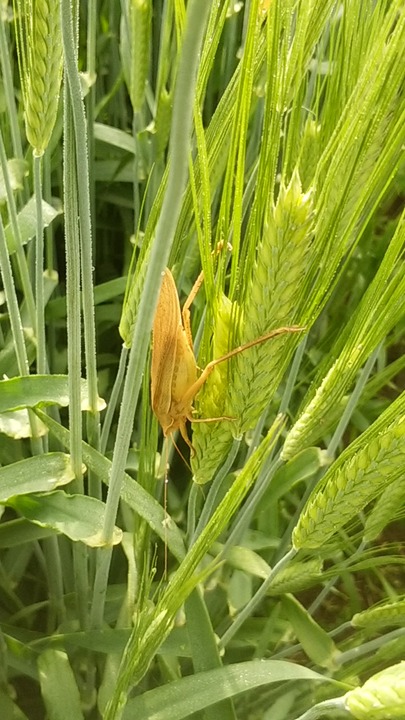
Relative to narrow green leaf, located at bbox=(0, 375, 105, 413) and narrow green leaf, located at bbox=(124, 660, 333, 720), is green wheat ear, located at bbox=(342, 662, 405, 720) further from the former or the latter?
narrow green leaf, located at bbox=(0, 375, 105, 413)

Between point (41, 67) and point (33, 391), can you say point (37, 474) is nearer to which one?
point (33, 391)

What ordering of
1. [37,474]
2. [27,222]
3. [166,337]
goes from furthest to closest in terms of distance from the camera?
[27,222]
[37,474]
[166,337]

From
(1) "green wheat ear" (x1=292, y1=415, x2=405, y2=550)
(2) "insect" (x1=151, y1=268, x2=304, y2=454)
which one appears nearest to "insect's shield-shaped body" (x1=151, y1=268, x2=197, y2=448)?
(2) "insect" (x1=151, y1=268, x2=304, y2=454)

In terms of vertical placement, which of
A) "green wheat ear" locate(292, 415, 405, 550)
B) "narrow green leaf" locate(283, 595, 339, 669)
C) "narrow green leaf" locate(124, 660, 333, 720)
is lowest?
"narrow green leaf" locate(283, 595, 339, 669)

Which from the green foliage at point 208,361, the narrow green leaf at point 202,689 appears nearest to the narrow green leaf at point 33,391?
the green foliage at point 208,361

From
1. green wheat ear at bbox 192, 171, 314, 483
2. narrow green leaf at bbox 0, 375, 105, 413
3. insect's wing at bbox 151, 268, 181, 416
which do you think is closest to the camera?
green wheat ear at bbox 192, 171, 314, 483

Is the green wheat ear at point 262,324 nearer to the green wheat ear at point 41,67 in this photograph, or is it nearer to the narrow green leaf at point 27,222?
the green wheat ear at point 41,67

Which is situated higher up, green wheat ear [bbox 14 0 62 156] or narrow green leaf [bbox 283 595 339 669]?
green wheat ear [bbox 14 0 62 156]

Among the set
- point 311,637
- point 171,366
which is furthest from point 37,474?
point 311,637
